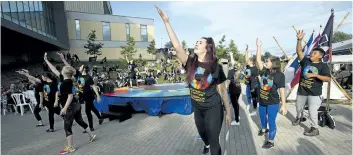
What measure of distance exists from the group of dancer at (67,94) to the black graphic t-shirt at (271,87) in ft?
12.6

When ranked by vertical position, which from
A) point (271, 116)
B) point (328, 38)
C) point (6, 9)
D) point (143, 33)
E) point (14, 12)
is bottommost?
point (271, 116)

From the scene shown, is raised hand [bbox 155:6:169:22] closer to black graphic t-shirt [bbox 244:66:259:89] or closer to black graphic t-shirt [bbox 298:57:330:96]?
black graphic t-shirt [bbox 298:57:330:96]

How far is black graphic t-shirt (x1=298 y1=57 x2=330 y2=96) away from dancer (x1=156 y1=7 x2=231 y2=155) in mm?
2915

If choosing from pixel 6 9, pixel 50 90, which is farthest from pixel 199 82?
pixel 6 9

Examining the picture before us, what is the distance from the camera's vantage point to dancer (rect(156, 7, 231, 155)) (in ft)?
9.62

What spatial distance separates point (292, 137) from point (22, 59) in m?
32.6

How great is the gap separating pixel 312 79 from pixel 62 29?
1342 inches

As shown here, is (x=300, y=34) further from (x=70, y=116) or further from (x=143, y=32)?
(x=143, y=32)

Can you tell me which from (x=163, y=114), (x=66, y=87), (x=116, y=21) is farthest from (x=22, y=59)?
(x=66, y=87)

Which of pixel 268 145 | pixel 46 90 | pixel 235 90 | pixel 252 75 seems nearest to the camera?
pixel 268 145

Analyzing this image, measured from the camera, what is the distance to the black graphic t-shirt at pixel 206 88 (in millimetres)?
2955

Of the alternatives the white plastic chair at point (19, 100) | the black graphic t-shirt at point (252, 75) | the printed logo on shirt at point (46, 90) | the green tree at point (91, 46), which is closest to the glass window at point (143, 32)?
the green tree at point (91, 46)

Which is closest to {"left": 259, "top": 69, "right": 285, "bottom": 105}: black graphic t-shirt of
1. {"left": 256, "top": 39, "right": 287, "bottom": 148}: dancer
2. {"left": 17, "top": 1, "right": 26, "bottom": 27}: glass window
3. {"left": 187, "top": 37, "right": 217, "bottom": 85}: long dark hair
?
{"left": 256, "top": 39, "right": 287, "bottom": 148}: dancer

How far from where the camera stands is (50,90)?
6.19 meters
